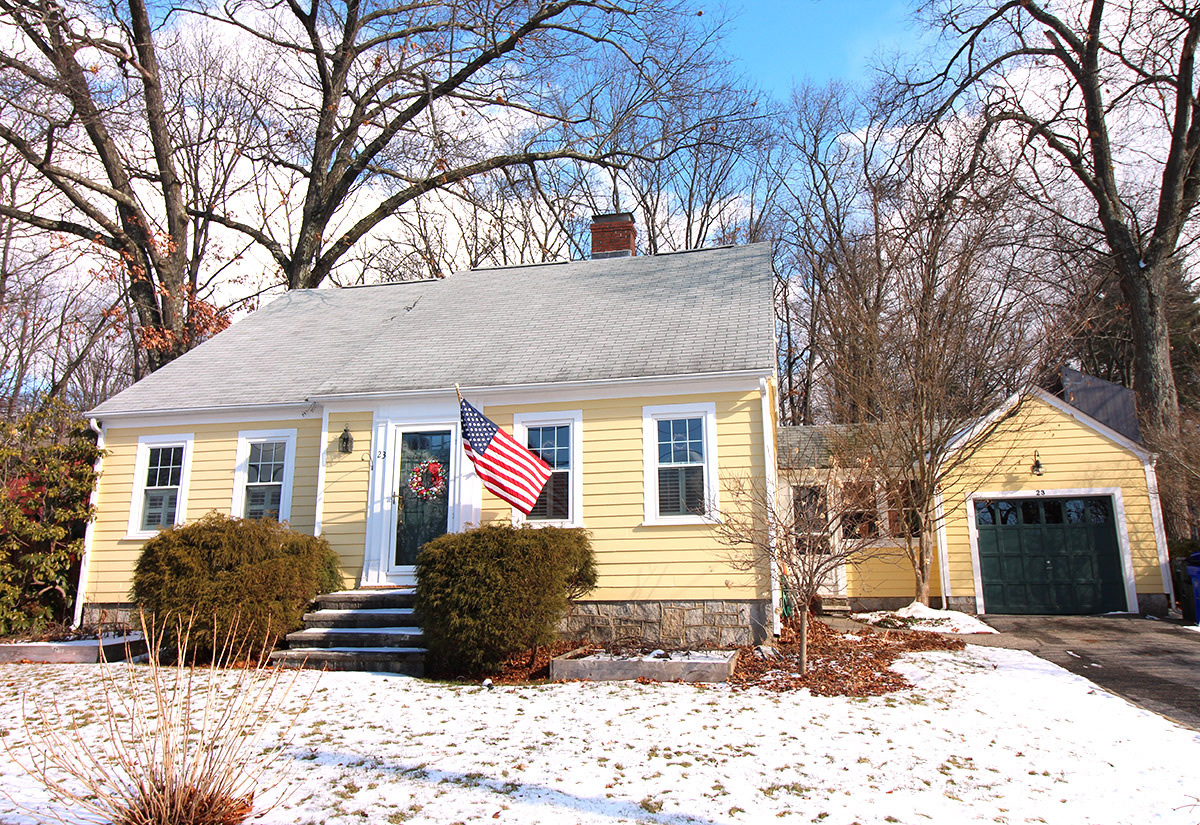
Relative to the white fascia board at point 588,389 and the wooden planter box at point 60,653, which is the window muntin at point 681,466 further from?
the wooden planter box at point 60,653

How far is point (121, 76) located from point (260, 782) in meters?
17.4

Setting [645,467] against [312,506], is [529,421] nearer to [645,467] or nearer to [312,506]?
[645,467]

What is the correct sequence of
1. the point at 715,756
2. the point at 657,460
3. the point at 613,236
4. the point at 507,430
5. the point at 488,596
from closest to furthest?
the point at 715,756 < the point at 488,596 < the point at 657,460 < the point at 507,430 < the point at 613,236

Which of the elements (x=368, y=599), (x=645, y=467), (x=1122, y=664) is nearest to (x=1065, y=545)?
(x=1122, y=664)

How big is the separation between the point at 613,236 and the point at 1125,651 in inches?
425

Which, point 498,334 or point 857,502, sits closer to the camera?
point 857,502

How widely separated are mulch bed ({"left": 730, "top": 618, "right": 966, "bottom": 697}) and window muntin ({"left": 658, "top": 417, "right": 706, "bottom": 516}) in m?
1.86

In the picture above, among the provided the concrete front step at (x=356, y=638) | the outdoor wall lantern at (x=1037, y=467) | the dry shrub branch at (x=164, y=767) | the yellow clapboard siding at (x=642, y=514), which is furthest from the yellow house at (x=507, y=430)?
the outdoor wall lantern at (x=1037, y=467)

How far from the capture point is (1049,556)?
45.6ft

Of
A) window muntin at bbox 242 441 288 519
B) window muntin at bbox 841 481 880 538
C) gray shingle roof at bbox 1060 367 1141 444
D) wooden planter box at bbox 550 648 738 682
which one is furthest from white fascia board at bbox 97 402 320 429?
gray shingle roof at bbox 1060 367 1141 444

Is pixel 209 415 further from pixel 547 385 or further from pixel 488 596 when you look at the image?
pixel 488 596

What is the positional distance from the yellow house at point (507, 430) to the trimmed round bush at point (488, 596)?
5.16ft

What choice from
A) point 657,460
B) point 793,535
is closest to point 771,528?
point 793,535

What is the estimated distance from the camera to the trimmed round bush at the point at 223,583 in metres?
8.11
